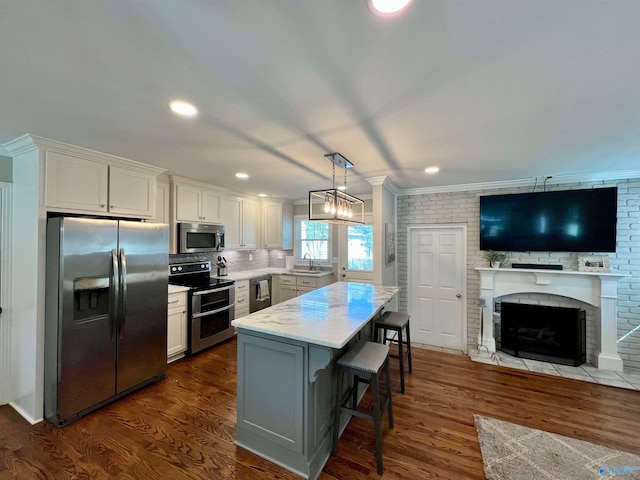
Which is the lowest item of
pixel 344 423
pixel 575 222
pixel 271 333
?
pixel 344 423

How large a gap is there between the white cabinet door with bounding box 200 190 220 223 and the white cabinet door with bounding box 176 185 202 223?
74 mm

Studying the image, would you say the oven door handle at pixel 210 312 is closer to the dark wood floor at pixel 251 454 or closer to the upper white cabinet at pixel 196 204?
the dark wood floor at pixel 251 454

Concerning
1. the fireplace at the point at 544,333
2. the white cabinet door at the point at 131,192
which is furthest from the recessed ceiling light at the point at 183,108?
the fireplace at the point at 544,333

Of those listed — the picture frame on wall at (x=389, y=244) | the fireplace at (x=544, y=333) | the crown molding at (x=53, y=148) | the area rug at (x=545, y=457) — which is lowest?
the area rug at (x=545, y=457)

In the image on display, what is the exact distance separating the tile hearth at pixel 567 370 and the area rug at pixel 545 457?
1.41 meters

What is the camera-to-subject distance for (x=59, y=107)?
1.71m

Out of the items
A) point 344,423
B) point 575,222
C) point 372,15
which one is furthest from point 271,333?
point 575,222

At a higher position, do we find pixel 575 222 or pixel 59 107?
pixel 59 107

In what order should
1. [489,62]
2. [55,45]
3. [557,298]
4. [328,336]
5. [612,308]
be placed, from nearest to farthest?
1. [55,45]
2. [489,62]
3. [328,336]
4. [612,308]
5. [557,298]

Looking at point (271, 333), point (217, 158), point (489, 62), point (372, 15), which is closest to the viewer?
point (372, 15)

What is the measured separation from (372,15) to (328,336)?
5.22ft

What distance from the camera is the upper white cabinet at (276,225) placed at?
5395mm

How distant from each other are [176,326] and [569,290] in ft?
16.8

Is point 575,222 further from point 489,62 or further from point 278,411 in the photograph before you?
point 278,411
